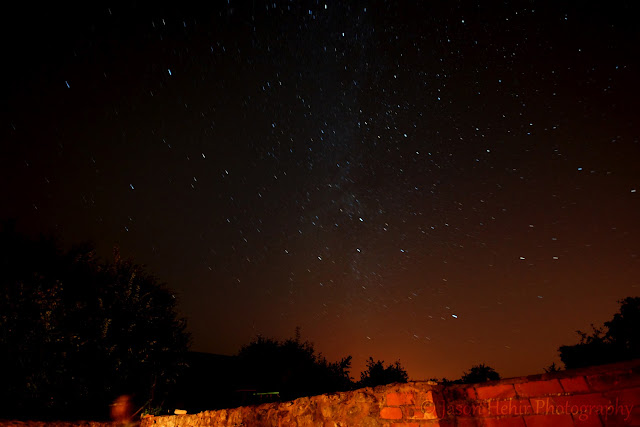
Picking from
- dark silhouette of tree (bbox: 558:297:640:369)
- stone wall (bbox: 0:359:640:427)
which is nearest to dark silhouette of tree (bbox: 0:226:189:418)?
stone wall (bbox: 0:359:640:427)

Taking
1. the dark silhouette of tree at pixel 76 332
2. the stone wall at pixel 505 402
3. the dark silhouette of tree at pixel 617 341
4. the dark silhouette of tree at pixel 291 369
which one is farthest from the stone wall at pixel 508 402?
the dark silhouette of tree at pixel 617 341

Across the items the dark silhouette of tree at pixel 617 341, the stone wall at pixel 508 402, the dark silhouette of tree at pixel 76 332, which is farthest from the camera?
the dark silhouette of tree at pixel 617 341

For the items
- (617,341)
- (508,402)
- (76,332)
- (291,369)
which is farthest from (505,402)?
(617,341)

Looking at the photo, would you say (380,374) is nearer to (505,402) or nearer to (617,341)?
(617,341)

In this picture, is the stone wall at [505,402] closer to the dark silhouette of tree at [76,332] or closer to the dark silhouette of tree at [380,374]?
the dark silhouette of tree at [76,332]

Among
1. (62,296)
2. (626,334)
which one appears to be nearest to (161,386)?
(62,296)

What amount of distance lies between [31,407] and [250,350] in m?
25.2

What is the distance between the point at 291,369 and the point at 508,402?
31.5 metres

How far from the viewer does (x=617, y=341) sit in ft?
90.4

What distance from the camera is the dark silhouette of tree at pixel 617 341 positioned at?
1051 inches

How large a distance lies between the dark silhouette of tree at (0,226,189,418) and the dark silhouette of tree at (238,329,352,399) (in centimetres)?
1791

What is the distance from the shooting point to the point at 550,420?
2004mm

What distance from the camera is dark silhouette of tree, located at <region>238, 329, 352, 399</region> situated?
93.1ft

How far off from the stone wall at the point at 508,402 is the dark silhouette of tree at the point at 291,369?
27.2m
